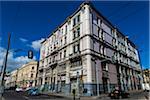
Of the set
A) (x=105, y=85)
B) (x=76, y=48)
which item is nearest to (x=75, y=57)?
(x=76, y=48)

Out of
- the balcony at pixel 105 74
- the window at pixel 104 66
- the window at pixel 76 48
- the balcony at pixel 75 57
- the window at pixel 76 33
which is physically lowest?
the balcony at pixel 105 74

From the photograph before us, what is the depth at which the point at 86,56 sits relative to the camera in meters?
28.2

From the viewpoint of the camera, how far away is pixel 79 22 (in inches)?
1315

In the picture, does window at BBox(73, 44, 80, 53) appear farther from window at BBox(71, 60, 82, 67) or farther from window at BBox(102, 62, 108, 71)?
window at BBox(102, 62, 108, 71)

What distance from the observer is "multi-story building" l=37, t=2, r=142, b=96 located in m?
28.1

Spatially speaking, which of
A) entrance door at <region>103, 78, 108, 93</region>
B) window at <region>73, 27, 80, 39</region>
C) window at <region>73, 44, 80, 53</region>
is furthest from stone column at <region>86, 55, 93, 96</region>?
window at <region>73, 27, 80, 39</region>

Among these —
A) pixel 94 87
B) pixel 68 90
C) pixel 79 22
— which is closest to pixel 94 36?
pixel 79 22

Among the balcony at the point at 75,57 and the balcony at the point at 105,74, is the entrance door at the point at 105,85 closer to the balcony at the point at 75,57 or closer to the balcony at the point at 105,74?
the balcony at the point at 105,74

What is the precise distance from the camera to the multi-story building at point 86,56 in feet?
92.1

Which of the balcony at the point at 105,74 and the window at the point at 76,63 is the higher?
the window at the point at 76,63

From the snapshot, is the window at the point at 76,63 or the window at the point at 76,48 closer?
the window at the point at 76,63

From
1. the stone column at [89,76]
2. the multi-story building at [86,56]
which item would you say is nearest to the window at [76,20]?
the multi-story building at [86,56]

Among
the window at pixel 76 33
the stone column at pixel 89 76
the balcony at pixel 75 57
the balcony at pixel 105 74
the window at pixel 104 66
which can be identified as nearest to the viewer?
the stone column at pixel 89 76

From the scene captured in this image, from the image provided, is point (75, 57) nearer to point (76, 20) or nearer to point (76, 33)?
point (76, 33)
